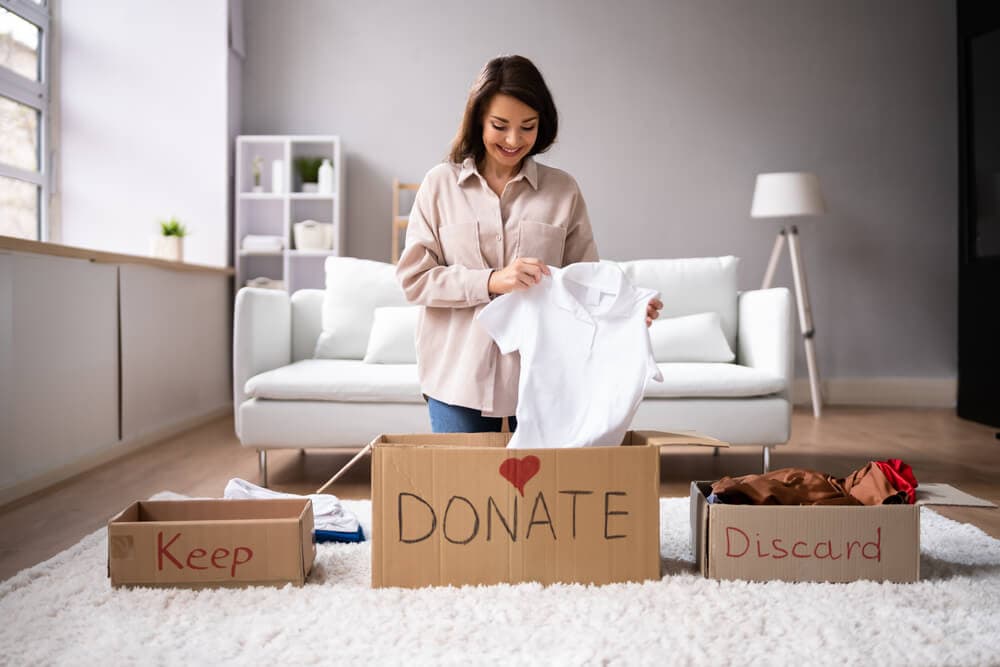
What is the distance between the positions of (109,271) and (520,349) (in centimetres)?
222

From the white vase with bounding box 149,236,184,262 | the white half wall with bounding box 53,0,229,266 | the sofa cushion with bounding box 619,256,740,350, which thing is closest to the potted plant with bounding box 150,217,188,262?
the white vase with bounding box 149,236,184,262

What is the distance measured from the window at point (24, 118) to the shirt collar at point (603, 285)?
3368 millimetres

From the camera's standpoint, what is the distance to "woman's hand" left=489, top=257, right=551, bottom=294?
1496mm

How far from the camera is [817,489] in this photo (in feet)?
5.54

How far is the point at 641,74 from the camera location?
4.93m

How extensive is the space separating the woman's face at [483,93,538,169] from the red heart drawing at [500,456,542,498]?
595 millimetres

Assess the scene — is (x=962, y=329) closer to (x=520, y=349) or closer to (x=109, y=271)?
(x=520, y=349)

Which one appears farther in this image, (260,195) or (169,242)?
(260,195)

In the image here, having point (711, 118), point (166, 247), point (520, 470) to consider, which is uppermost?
point (711, 118)

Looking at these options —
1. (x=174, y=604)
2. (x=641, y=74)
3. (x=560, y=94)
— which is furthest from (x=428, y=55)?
(x=174, y=604)

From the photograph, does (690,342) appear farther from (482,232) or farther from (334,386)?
(482,232)

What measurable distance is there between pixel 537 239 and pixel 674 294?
180cm

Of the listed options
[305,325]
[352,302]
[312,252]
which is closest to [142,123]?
[312,252]

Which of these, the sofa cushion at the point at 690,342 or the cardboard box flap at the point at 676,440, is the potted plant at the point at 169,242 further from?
the cardboard box flap at the point at 676,440
